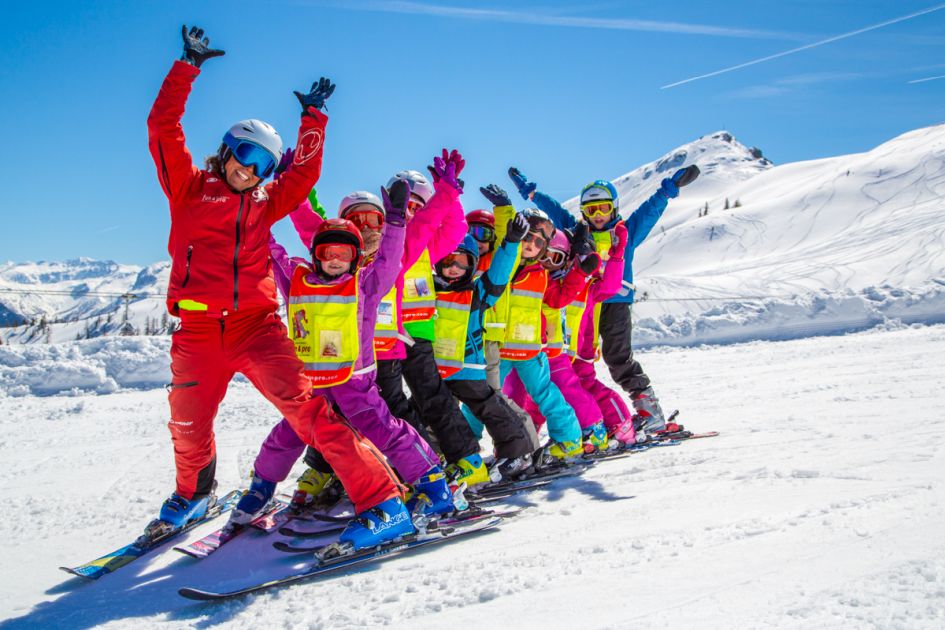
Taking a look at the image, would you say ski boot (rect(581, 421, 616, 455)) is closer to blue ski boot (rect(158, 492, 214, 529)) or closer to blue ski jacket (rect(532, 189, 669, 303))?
blue ski jacket (rect(532, 189, 669, 303))

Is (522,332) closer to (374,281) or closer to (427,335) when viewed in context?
(427,335)

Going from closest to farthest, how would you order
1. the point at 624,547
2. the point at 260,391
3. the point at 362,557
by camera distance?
1. the point at 624,547
2. the point at 362,557
3. the point at 260,391

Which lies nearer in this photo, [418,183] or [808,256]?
[418,183]

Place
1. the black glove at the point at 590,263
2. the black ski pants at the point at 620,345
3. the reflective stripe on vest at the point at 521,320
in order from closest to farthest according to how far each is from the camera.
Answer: the reflective stripe on vest at the point at 521,320
the black glove at the point at 590,263
the black ski pants at the point at 620,345

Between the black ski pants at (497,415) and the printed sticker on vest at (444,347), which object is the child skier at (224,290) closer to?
the printed sticker on vest at (444,347)

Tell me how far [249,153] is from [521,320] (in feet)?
8.10

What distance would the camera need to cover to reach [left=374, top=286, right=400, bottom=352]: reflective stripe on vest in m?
4.31

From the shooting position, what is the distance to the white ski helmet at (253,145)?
371cm

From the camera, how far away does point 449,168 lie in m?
4.58

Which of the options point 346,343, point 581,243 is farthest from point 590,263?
point 346,343

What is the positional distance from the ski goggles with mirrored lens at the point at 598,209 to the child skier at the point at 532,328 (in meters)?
1.10

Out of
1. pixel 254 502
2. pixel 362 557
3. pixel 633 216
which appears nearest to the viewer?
pixel 362 557

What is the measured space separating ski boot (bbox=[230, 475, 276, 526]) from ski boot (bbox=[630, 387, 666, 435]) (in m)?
3.49

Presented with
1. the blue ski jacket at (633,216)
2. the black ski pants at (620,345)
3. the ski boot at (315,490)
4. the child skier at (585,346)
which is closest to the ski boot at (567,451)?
the child skier at (585,346)
